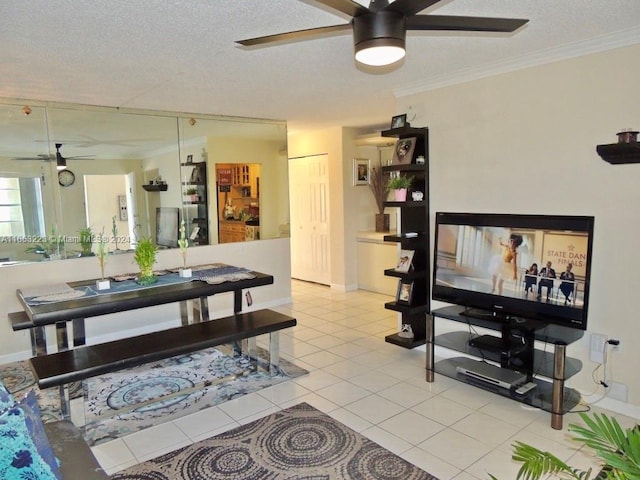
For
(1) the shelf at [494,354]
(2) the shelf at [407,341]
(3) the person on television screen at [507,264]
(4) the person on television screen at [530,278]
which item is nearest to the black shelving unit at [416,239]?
(2) the shelf at [407,341]

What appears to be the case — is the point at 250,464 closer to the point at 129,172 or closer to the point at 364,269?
the point at 129,172

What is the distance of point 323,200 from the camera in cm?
673

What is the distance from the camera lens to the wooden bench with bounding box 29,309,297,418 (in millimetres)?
2639

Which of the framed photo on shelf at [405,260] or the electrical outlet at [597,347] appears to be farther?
the framed photo on shelf at [405,260]

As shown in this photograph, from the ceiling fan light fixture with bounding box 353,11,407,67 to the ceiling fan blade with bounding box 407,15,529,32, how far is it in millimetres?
68

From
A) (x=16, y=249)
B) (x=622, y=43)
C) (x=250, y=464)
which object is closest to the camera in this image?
(x=250, y=464)

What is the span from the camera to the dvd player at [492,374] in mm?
3020

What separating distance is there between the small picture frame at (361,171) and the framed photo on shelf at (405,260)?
8.87 feet

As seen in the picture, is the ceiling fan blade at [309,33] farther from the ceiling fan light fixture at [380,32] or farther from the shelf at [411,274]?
the shelf at [411,274]

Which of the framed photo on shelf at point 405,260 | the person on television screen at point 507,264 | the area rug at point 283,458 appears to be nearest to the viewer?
the area rug at point 283,458

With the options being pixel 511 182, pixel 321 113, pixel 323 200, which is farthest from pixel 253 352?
pixel 323 200

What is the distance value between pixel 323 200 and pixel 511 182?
3663 millimetres

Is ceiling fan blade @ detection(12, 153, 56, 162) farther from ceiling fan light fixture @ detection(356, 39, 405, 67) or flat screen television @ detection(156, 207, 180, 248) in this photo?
ceiling fan light fixture @ detection(356, 39, 405, 67)

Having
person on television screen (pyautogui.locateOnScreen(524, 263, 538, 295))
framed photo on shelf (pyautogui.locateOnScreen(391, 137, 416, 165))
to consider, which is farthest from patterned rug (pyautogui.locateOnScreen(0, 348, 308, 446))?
framed photo on shelf (pyautogui.locateOnScreen(391, 137, 416, 165))
